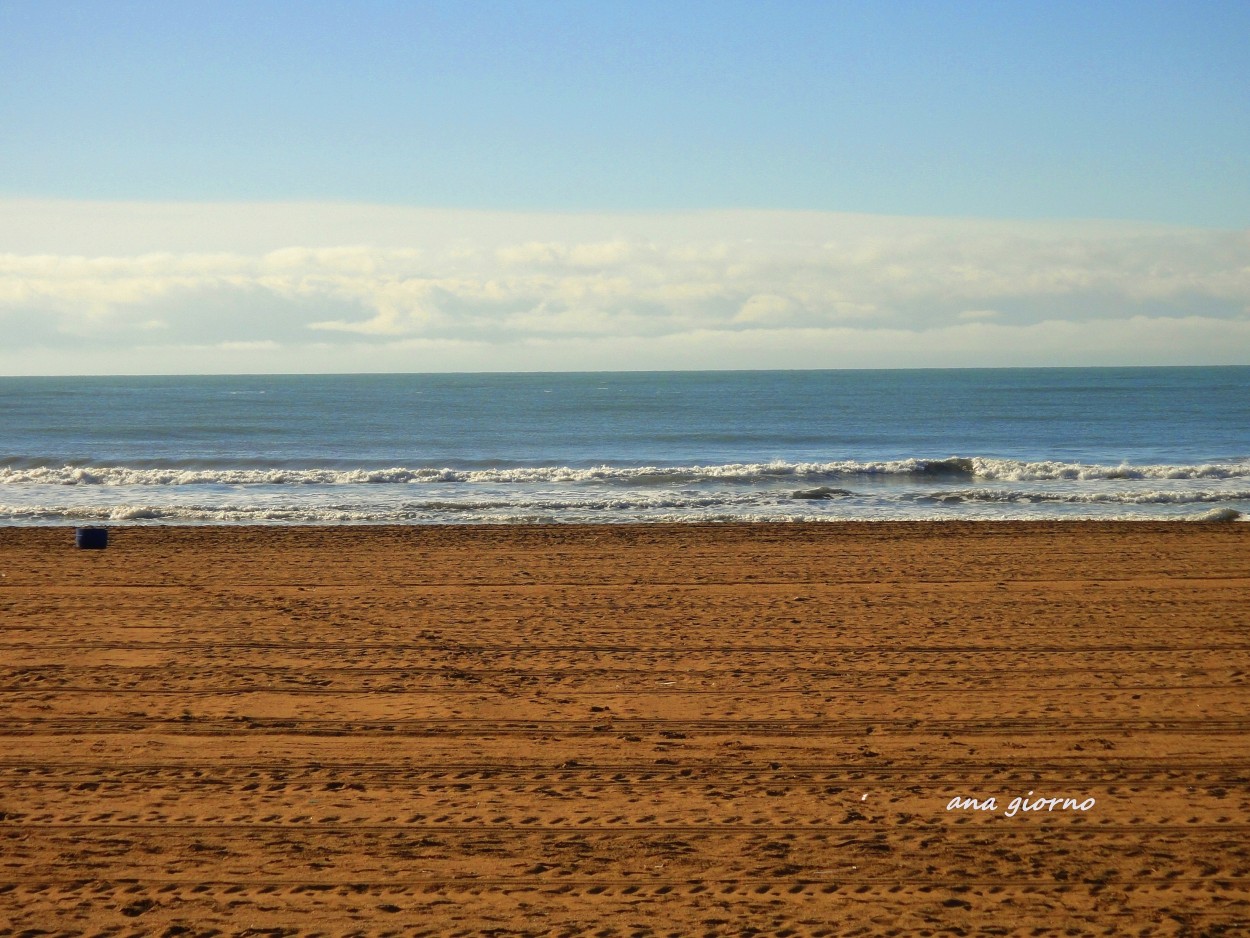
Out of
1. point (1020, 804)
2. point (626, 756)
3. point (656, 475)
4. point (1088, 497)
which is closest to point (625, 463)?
point (656, 475)

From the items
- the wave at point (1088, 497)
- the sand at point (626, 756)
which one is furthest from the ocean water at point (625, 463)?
the sand at point (626, 756)

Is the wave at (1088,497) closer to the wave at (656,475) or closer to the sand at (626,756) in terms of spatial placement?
the wave at (656,475)

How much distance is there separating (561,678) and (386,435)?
40336 mm

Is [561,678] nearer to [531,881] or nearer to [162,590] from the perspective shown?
[531,881]

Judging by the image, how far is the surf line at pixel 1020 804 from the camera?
6.12 meters

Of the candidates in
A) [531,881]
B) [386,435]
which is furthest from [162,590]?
[386,435]

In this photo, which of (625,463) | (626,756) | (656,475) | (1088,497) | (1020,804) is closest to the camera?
(1020,804)

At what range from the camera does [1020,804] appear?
619cm

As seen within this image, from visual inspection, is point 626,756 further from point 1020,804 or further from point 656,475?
point 656,475

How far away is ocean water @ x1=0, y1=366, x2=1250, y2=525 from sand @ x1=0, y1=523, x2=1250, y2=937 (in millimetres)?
9251

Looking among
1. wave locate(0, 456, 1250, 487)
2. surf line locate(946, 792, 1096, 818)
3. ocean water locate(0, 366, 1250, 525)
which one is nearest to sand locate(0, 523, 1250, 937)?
surf line locate(946, 792, 1096, 818)

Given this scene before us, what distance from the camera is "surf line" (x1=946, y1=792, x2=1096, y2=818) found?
6.12 meters

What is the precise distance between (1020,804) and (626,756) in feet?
8.26

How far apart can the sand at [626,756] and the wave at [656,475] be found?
49.3ft
